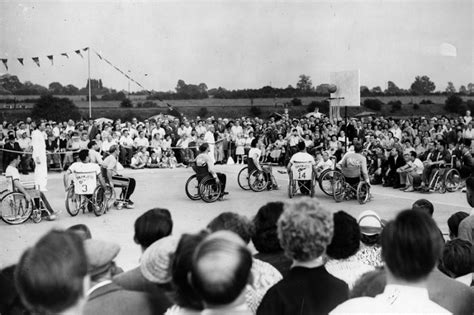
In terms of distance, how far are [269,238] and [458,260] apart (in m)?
1.17

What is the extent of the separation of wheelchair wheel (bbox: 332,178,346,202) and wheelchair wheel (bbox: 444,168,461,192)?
8.62 feet

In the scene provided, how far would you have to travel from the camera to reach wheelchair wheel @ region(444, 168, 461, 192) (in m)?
12.2

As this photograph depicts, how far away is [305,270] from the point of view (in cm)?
242

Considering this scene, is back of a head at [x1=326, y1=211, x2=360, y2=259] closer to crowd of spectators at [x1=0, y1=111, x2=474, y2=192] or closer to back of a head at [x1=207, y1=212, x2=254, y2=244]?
back of a head at [x1=207, y1=212, x2=254, y2=244]

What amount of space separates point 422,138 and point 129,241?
10122 mm

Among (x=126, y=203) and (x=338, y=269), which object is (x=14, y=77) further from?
(x=338, y=269)

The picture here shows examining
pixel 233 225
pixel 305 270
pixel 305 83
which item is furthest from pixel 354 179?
pixel 305 83

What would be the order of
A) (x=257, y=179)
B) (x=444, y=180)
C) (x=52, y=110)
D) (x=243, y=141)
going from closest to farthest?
(x=444, y=180)
(x=257, y=179)
(x=243, y=141)
(x=52, y=110)

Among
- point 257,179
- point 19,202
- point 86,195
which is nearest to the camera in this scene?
point 19,202

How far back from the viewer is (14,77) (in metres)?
35.1

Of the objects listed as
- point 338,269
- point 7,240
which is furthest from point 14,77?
point 338,269

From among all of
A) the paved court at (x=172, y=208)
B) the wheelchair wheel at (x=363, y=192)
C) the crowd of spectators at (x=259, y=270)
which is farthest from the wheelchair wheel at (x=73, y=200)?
the crowd of spectators at (x=259, y=270)

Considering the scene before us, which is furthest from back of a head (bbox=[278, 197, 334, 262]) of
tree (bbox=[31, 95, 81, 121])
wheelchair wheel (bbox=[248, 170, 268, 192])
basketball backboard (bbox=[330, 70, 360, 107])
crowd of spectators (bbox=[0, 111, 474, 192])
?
tree (bbox=[31, 95, 81, 121])

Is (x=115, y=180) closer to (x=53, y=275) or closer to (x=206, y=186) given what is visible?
(x=206, y=186)
